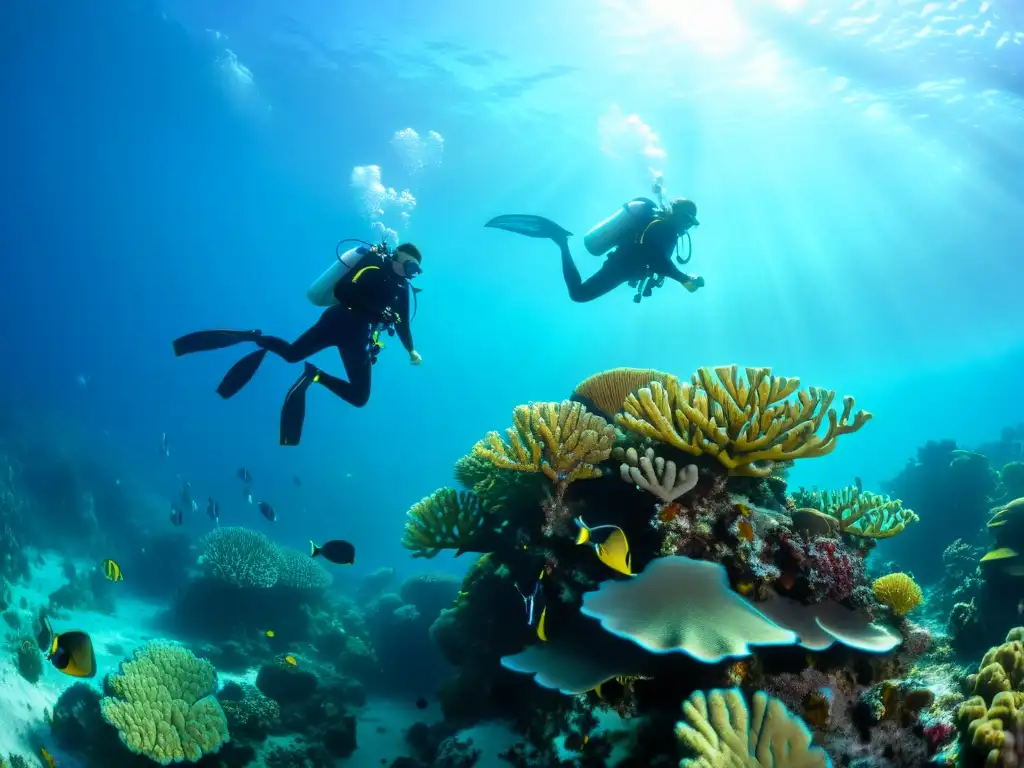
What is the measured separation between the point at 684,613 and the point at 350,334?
557 cm

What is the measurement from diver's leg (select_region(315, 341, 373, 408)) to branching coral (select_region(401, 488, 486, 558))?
7.12 feet

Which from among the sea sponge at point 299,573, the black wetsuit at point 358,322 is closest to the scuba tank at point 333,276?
the black wetsuit at point 358,322

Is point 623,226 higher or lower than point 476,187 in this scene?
lower

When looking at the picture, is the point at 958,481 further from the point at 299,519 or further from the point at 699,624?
the point at 299,519

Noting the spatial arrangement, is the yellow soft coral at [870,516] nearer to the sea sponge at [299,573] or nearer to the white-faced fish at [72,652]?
the white-faced fish at [72,652]

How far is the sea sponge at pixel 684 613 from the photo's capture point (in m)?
2.92

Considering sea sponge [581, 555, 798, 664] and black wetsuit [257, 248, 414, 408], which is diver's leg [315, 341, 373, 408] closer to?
black wetsuit [257, 248, 414, 408]

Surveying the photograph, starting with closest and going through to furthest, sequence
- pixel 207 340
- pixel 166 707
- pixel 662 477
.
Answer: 1. pixel 662 477
2. pixel 166 707
3. pixel 207 340

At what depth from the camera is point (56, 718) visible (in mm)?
7102

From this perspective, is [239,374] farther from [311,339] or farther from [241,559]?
[241,559]

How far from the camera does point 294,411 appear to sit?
6.81 metres

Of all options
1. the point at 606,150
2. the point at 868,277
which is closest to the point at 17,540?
the point at 606,150

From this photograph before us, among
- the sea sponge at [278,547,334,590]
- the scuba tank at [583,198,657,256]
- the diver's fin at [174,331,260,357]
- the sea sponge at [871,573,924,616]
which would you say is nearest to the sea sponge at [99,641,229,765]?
the diver's fin at [174,331,260,357]

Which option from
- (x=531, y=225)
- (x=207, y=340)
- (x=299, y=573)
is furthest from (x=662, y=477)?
(x=299, y=573)
